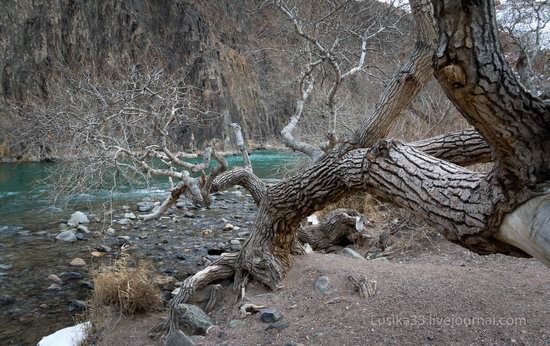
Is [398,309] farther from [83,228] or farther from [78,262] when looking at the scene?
[83,228]

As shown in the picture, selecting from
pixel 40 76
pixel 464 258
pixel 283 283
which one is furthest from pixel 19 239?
pixel 40 76

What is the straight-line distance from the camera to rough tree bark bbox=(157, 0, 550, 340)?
1523 millimetres

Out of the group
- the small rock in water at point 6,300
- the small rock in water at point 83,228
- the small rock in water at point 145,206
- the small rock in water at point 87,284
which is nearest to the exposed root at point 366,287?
the small rock in water at point 87,284

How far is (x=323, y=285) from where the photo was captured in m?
3.86

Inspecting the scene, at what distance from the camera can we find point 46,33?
30875 mm

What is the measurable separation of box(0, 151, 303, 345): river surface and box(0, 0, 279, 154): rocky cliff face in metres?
15.4

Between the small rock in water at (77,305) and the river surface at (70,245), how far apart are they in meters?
0.06

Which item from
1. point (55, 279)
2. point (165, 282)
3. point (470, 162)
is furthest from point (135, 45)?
point (470, 162)

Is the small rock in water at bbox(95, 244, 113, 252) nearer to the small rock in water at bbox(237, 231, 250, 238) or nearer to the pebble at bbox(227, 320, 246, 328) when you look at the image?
the small rock in water at bbox(237, 231, 250, 238)

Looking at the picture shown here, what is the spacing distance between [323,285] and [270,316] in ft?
1.87

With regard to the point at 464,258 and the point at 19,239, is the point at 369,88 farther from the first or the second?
the point at 19,239

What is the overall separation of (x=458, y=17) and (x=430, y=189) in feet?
3.66

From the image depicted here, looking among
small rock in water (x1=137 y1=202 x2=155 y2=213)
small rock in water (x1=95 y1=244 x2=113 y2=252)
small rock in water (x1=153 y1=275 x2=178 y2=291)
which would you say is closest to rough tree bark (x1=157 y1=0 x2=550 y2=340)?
small rock in water (x1=153 y1=275 x2=178 y2=291)

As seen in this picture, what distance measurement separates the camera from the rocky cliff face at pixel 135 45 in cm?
2931
